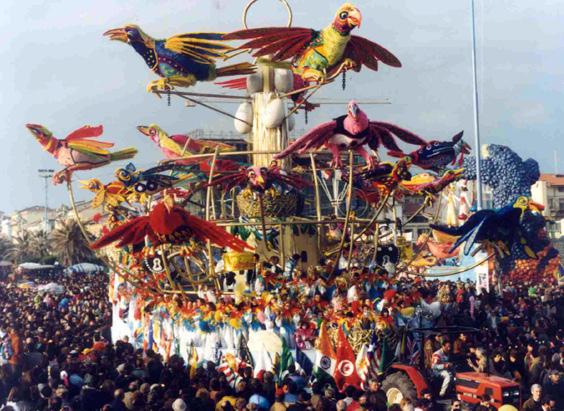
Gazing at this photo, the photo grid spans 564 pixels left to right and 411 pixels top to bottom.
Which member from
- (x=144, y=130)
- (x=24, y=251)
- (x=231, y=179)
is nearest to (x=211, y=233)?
(x=231, y=179)

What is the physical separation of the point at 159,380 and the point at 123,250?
25.3ft

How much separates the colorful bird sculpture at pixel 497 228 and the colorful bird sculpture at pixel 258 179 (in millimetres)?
3485

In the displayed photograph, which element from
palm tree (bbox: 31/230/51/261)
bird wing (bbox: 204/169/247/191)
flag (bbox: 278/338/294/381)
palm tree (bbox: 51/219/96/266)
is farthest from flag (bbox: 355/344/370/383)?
palm tree (bbox: 31/230/51/261)

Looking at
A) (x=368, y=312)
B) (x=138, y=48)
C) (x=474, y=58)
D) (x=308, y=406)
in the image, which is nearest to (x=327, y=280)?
(x=368, y=312)

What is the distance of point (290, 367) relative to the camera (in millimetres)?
12500

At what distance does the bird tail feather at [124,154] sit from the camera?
16016 millimetres

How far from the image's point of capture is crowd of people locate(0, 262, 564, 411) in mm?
9242

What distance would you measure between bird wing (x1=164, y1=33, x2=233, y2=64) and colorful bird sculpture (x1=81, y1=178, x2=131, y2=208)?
350 cm

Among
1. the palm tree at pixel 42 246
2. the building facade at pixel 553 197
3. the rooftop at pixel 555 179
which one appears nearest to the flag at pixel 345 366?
the building facade at pixel 553 197

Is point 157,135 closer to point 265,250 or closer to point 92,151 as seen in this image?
point 92,151

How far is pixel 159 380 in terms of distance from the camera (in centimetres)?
1116

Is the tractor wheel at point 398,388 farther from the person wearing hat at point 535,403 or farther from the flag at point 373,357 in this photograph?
the person wearing hat at point 535,403

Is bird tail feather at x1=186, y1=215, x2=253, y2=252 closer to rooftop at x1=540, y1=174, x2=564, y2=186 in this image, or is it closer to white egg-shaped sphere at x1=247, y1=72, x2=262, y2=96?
white egg-shaped sphere at x1=247, y1=72, x2=262, y2=96

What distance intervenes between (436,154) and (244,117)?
15.6ft
